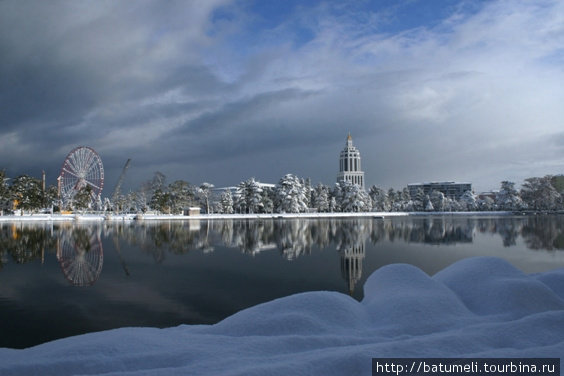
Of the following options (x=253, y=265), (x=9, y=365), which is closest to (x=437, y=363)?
(x=9, y=365)

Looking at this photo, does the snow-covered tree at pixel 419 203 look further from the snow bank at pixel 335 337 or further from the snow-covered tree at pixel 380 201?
the snow bank at pixel 335 337

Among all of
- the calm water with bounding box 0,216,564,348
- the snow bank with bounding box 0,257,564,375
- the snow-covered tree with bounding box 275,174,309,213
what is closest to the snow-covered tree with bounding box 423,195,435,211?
the snow-covered tree with bounding box 275,174,309,213

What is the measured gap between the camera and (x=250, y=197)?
73.7 m

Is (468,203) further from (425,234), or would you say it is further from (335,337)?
(335,337)

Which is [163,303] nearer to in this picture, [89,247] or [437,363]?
[437,363]

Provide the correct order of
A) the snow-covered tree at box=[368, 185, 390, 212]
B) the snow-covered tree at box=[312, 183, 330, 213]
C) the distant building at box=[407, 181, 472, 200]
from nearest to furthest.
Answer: the snow-covered tree at box=[312, 183, 330, 213] < the snow-covered tree at box=[368, 185, 390, 212] < the distant building at box=[407, 181, 472, 200]

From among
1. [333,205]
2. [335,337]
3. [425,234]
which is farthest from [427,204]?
[335,337]

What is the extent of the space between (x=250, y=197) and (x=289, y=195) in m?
8.13

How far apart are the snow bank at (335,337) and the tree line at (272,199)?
64765 millimetres

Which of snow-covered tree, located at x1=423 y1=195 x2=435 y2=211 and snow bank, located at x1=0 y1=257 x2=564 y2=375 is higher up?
snow-covered tree, located at x1=423 y1=195 x2=435 y2=211

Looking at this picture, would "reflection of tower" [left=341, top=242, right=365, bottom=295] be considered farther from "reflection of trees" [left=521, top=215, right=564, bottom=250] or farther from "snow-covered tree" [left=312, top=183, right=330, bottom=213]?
"snow-covered tree" [left=312, top=183, right=330, bottom=213]

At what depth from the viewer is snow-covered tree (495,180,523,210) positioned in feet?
290

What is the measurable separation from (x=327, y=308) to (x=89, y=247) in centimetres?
1726

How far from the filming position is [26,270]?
1227 centimetres
